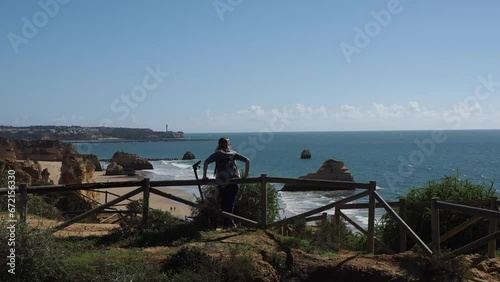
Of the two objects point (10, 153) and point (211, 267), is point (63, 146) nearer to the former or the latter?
point (10, 153)

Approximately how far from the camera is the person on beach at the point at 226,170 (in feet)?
33.2

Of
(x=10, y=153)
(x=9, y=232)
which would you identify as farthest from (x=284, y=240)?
(x=10, y=153)

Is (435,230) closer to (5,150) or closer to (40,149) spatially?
(5,150)

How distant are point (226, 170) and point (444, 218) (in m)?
5.55

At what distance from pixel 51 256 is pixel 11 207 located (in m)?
2.29

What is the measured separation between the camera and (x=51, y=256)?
712cm

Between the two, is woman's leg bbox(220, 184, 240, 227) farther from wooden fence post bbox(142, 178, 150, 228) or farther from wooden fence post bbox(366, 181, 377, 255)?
wooden fence post bbox(366, 181, 377, 255)

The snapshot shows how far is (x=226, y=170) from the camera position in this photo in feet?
33.6

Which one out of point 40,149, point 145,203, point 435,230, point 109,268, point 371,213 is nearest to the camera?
point 109,268

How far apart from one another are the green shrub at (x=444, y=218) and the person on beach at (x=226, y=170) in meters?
3.68

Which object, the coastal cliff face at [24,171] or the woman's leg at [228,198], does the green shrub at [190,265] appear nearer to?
the woman's leg at [228,198]

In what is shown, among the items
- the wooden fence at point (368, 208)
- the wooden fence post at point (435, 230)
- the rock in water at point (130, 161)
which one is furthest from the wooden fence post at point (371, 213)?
the rock in water at point (130, 161)

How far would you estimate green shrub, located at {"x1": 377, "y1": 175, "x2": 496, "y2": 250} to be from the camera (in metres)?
11.8

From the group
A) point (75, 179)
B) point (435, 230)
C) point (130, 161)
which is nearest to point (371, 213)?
point (435, 230)
